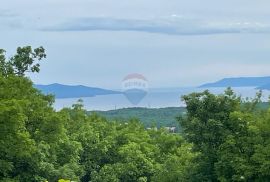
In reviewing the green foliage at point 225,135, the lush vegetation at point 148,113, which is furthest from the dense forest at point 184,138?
the lush vegetation at point 148,113

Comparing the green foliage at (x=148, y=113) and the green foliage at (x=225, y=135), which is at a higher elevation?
the green foliage at (x=148, y=113)

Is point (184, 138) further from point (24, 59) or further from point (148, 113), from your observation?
point (148, 113)

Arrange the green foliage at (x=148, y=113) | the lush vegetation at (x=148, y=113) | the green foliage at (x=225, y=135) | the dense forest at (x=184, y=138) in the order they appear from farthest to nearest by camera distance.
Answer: the green foliage at (x=148, y=113)
the lush vegetation at (x=148, y=113)
the green foliage at (x=225, y=135)
the dense forest at (x=184, y=138)

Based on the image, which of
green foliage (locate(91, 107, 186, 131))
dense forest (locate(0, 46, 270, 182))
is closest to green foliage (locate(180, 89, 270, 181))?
dense forest (locate(0, 46, 270, 182))

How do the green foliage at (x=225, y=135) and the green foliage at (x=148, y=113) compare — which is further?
the green foliage at (x=148, y=113)

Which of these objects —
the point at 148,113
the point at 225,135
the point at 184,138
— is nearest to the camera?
the point at 225,135

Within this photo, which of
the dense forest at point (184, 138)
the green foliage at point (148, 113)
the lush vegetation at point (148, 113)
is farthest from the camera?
the green foliage at point (148, 113)

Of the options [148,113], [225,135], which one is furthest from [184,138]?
[148,113]

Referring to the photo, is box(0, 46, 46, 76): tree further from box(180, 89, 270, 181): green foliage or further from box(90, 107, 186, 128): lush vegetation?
box(90, 107, 186, 128): lush vegetation

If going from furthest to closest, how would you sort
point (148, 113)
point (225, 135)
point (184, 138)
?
1. point (148, 113)
2. point (184, 138)
3. point (225, 135)

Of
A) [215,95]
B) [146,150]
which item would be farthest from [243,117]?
[146,150]

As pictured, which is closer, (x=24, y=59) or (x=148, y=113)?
(x=24, y=59)

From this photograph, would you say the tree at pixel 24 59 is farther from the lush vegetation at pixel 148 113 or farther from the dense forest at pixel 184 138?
the lush vegetation at pixel 148 113
